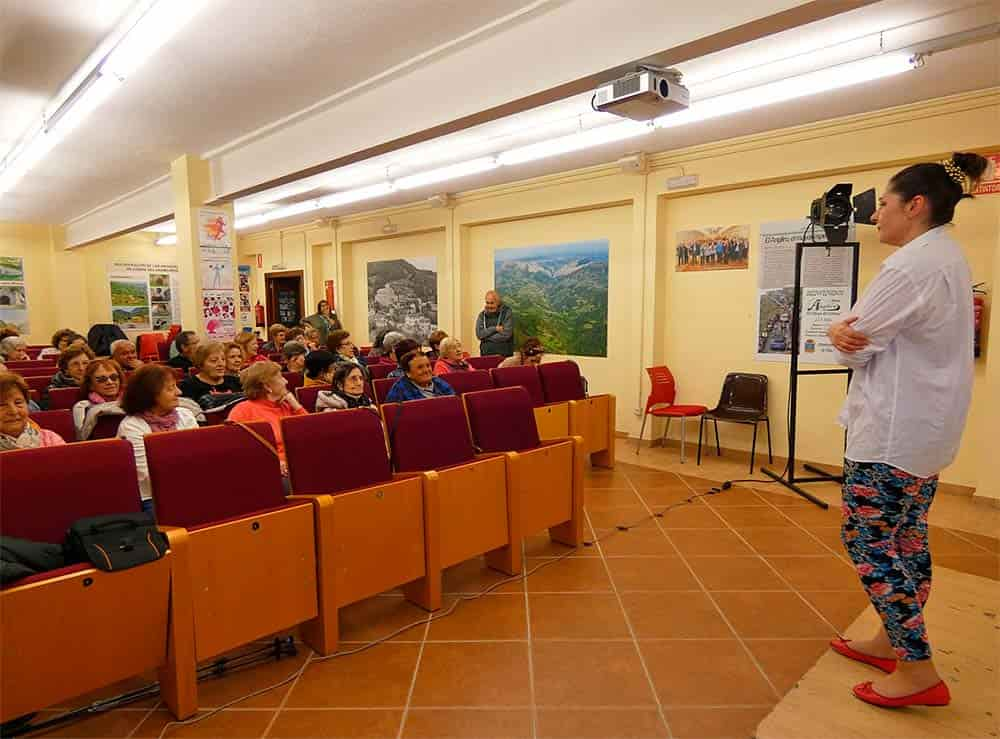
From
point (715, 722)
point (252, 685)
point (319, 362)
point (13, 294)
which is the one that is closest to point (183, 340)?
point (319, 362)

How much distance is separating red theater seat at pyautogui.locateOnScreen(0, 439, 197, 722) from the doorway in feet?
33.8

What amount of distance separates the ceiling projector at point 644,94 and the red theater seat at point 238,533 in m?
2.53

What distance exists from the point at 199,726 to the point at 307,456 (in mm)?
1080

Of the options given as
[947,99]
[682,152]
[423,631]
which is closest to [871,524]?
[423,631]

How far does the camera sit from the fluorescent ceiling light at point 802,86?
146 inches

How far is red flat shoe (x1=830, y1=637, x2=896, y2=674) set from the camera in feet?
7.62

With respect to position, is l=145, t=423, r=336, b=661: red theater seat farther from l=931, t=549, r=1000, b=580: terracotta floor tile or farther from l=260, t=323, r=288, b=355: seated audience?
l=260, t=323, r=288, b=355: seated audience

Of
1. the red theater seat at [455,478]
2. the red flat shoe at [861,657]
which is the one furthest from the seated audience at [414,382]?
the red flat shoe at [861,657]

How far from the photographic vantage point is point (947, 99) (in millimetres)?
4434

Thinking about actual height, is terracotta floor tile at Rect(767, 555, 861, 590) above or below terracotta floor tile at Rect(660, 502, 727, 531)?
above

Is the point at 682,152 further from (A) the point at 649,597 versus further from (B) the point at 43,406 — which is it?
(B) the point at 43,406

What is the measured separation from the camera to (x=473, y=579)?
128 inches

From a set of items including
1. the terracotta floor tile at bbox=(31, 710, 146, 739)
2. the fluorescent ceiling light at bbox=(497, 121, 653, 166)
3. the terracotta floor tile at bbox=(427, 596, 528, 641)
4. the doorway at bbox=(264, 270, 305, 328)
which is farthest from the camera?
the doorway at bbox=(264, 270, 305, 328)

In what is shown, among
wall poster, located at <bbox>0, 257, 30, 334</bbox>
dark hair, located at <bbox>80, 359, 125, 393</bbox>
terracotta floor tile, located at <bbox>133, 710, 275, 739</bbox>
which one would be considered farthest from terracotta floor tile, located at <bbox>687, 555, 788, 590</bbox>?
wall poster, located at <bbox>0, 257, 30, 334</bbox>
